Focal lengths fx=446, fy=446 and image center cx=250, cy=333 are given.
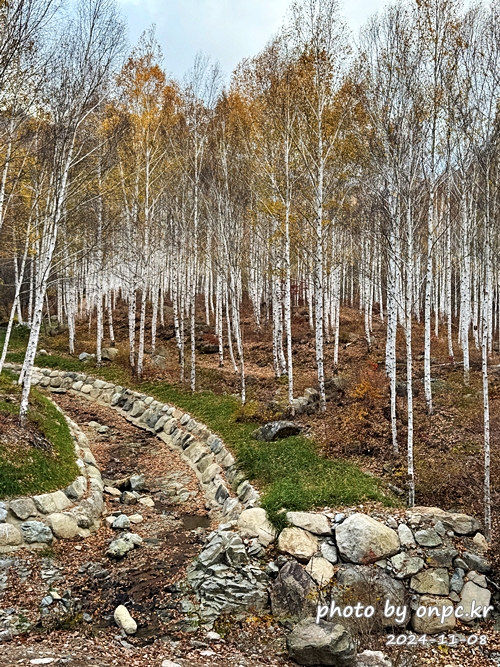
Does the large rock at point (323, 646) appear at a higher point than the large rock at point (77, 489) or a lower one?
lower

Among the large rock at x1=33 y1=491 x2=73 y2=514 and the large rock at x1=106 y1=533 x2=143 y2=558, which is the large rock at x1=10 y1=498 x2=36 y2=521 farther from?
the large rock at x1=106 y1=533 x2=143 y2=558

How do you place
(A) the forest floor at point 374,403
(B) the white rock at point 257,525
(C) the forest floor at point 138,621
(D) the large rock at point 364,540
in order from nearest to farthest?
(C) the forest floor at point 138,621 < (D) the large rock at point 364,540 < (B) the white rock at point 257,525 < (A) the forest floor at point 374,403

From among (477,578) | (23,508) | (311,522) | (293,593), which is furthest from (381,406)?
(23,508)

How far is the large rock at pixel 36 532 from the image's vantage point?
23.1ft

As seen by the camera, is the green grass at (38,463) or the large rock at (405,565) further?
the green grass at (38,463)

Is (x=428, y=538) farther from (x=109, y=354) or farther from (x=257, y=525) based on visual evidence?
(x=109, y=354)

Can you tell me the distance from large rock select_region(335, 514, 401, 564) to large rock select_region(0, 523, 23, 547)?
194 inches

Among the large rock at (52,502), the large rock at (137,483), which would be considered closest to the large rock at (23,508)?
the large rock at (52,502)

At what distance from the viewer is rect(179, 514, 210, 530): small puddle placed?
886cm

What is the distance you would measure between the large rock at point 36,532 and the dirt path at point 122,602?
0.22m

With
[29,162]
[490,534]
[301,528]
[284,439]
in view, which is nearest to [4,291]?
[29,162]

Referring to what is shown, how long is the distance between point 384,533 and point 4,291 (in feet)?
107

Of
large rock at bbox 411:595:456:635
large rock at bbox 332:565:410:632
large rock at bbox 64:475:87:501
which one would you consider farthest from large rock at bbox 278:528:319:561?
large rock at bbox 64:475:87:501

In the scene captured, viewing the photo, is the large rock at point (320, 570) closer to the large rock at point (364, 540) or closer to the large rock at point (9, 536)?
the large rock at point (364, 540)
